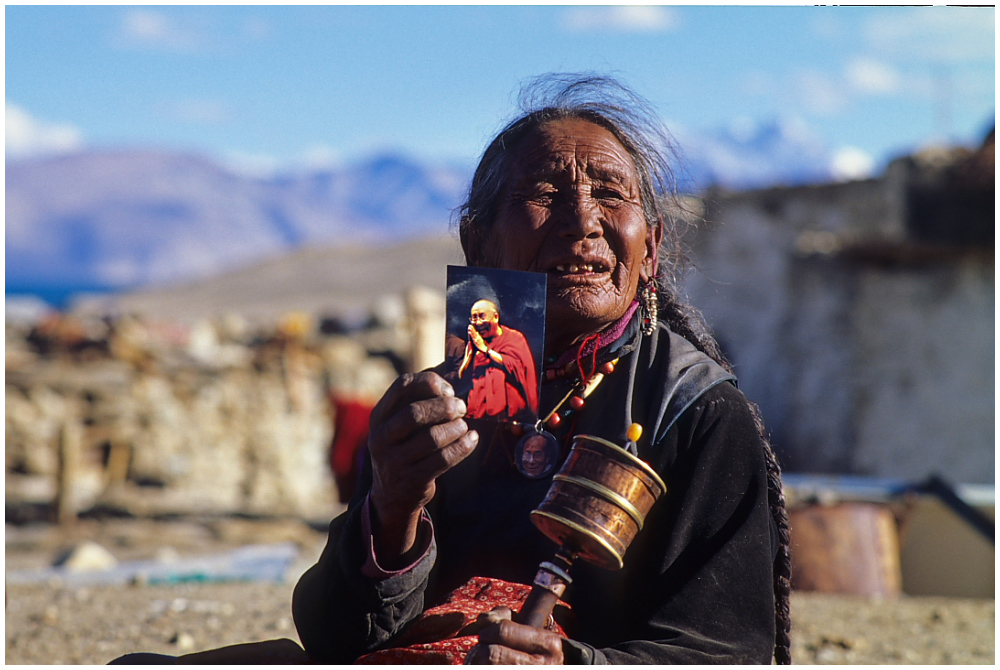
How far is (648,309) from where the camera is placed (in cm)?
242

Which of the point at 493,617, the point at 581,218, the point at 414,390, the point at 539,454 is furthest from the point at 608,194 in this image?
the point at 493,617

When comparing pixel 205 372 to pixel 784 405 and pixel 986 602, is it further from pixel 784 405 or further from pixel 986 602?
pixel 986 602

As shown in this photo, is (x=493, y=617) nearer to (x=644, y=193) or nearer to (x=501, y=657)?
(x=501, y=657)

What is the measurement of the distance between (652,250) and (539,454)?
66 centimetres

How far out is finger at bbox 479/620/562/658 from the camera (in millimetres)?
1850

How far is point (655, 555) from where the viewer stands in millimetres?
2098

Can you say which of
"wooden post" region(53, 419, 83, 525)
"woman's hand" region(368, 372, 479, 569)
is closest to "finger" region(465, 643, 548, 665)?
"woman's hand" region(368, 372, 479, 569)

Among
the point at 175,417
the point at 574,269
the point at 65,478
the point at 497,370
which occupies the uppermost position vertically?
the point at 574,269

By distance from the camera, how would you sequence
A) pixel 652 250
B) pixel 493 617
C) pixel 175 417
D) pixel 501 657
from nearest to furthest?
pixel 501 657, pixel 493 617, pixel 652 250, pixel 175 417

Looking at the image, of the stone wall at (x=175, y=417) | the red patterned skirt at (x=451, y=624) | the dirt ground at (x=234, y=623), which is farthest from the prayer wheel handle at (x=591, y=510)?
the stone wall at (x=175, y=417)

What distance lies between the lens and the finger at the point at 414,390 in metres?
1.89

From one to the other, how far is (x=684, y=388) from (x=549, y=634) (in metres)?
0.64

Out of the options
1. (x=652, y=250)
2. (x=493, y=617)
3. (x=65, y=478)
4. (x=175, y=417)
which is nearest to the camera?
(x=493, y=617)

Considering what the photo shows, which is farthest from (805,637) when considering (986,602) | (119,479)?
(119,479)
